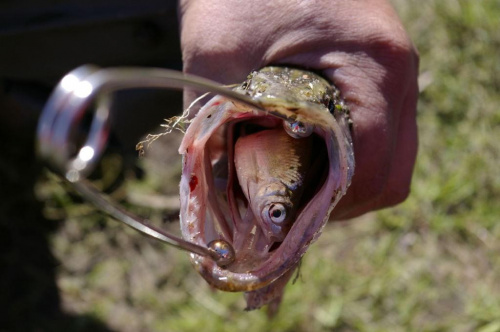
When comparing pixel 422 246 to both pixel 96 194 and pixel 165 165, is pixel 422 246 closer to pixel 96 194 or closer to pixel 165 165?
pixel 165 165

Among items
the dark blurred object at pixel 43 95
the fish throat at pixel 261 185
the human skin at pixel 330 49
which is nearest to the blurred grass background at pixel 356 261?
the dark blurred object at pixel 43 95

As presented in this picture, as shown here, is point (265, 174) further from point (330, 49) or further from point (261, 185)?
point (330, 49)

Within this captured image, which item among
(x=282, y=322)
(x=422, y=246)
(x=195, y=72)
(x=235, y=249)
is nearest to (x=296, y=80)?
(x=195, y=72)

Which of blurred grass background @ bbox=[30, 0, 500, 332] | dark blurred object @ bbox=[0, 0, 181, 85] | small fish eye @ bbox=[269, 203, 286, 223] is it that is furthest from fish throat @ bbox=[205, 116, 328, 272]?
blurred grass background @ bbox=[30, 0, 500, 332]

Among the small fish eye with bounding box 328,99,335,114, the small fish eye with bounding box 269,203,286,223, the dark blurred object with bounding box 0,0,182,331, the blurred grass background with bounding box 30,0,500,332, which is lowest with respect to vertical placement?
the blurred grass background with bounding box 30,0,500,332

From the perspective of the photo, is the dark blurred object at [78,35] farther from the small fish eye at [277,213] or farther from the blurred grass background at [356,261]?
the small fish eye at [277,213]

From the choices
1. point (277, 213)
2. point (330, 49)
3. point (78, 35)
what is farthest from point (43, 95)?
point (277, 213)

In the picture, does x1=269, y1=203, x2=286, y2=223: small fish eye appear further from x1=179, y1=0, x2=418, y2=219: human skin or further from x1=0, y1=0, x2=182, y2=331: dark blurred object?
x1=0, y1=0, x2=182, y2=331: dark blurred object
